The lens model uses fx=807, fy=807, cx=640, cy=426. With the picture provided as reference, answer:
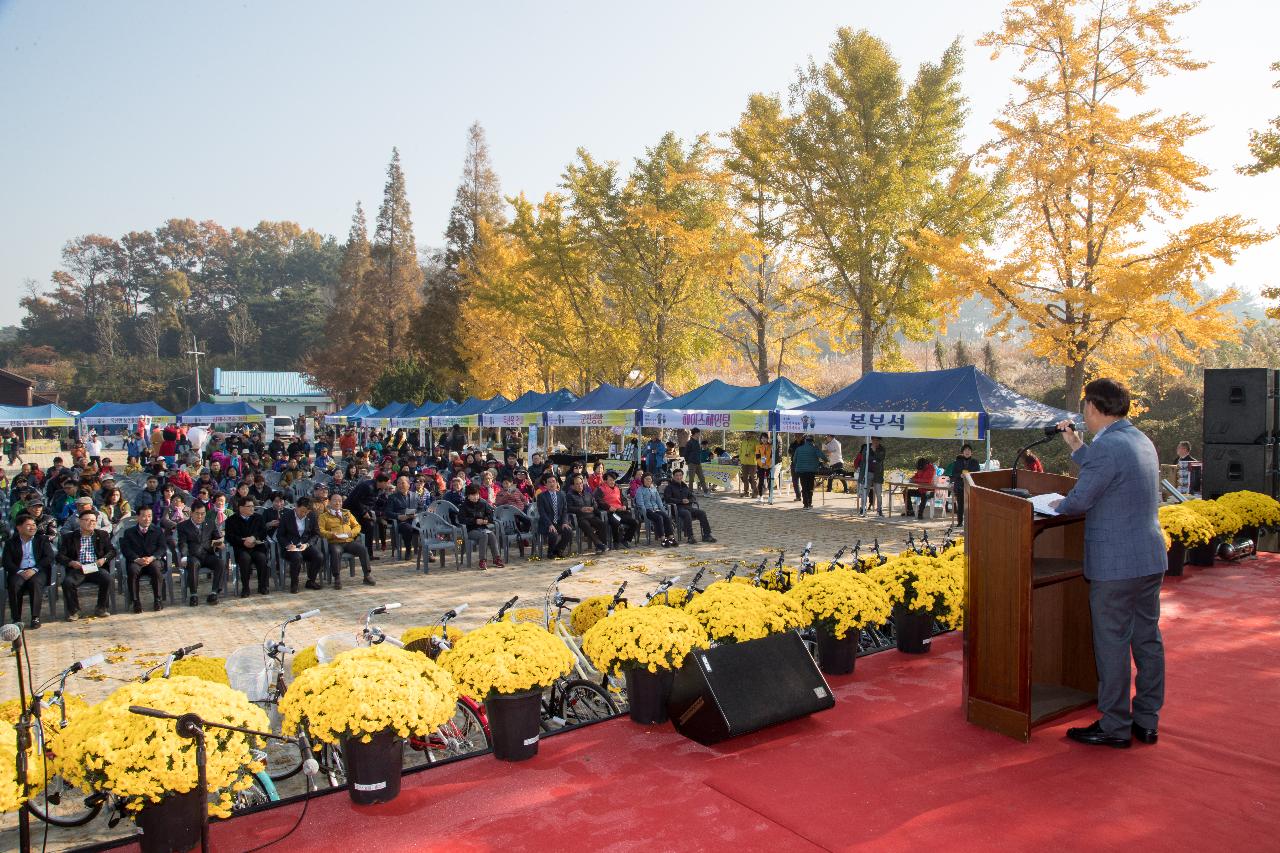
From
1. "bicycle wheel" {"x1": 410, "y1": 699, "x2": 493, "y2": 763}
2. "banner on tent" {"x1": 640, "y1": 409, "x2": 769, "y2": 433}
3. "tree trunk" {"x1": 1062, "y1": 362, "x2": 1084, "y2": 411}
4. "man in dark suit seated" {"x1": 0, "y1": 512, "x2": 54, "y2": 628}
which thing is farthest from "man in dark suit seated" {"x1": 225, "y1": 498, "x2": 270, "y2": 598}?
"tree trunk" {"x1": 1062, "y1": 362, "x2": 1084, "y2": 411}

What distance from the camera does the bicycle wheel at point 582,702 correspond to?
4824 mm

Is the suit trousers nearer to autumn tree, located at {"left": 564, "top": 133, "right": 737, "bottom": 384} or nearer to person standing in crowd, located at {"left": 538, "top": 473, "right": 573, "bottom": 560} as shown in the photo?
person standing in crowd, located at {"left": 538, "top": 473, "right": 573, "bottom": 560}

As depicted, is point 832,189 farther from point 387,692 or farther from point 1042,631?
point 387,692

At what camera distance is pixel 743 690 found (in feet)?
13.7

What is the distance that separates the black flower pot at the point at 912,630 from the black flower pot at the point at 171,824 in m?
4.34

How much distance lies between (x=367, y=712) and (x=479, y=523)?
8.24 meters

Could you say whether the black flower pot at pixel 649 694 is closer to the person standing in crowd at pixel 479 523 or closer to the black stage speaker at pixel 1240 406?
the person standing in crowd at pixel 479 523

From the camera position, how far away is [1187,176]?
13.3 metres

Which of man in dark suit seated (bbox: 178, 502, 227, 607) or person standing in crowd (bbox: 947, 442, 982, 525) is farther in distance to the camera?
person standing in crowd (bbox: 947, 442, 982, 525)

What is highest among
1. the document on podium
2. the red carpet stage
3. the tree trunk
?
the tree trunk

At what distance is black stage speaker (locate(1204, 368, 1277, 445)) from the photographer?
10406 mm

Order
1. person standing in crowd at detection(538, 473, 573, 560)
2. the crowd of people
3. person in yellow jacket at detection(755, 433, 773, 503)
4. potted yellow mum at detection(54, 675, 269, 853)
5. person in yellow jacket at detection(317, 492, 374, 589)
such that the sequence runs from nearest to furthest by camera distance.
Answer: potted yellow mum at detection(54, 675, 269, 853), the crowd of people, person in yellow jacket at detection(317, 492, 374, 589), person standing in crowd at detection(538, 473, 573, 560), person in yellow jacket at detection(755, 433, 773, 503)

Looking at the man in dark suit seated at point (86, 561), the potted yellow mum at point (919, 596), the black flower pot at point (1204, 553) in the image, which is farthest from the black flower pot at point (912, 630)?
the man in dark suit seated at point (86, 561)

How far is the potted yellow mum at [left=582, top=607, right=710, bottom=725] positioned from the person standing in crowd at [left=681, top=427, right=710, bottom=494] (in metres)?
15.6
